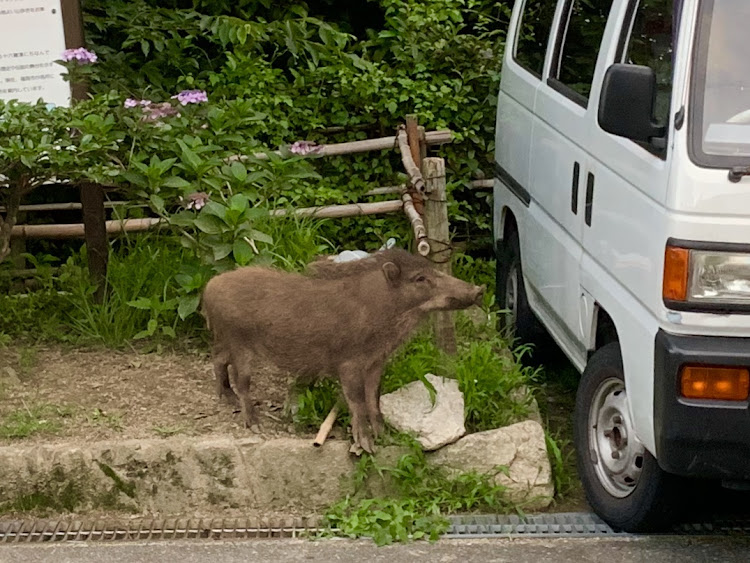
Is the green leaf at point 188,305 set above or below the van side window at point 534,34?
below

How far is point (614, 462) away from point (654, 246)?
107 centimetres

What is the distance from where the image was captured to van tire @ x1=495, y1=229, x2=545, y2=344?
19.4 ft

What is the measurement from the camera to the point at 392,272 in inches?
177

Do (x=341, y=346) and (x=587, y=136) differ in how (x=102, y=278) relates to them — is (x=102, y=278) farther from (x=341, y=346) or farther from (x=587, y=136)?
(x=587, y=136)

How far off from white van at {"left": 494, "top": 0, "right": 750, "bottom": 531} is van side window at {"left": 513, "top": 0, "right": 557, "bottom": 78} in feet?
1.98

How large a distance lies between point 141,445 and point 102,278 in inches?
69.5

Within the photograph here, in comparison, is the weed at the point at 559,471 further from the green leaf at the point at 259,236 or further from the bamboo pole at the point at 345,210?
the bamboo pole at the point at 345,210

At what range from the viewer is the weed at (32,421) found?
471 centimetres

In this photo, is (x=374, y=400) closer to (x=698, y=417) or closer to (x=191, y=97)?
(x=698, y=417)

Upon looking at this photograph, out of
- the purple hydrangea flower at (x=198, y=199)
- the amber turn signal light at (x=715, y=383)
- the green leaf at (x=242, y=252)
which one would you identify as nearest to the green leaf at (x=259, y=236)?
the green leaf at (x=242, y=252)

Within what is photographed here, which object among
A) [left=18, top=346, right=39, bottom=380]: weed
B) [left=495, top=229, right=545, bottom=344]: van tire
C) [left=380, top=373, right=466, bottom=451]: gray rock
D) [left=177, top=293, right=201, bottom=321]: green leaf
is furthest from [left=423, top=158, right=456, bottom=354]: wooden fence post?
[left=18, top=346, right=39, bottom=380]: weed

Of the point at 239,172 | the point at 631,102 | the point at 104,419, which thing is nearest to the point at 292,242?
the point at 239,172

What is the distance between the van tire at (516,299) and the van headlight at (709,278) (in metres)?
2.44

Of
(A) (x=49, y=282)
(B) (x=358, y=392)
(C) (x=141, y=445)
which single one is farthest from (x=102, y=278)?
(B) (x=358, y=392)
